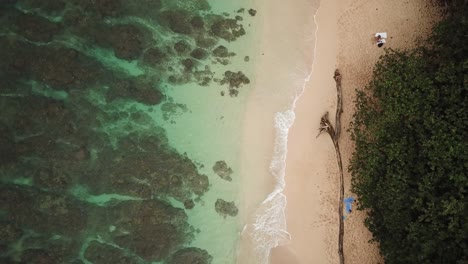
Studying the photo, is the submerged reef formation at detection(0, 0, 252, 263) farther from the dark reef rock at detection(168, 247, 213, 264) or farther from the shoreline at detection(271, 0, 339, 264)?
the shoreline at detection(271, 0, 339, 264)

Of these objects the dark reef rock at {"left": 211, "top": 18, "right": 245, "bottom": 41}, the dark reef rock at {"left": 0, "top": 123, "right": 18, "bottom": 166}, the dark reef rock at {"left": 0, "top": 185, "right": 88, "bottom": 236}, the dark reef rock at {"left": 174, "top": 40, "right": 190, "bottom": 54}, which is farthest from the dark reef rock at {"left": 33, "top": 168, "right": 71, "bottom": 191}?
the dark reef rock at {"left": 211, "top": 18, "right": 245, "bottom": 41}

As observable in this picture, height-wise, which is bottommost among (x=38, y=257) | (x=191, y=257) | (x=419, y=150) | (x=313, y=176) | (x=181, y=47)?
(x=38, y=257)

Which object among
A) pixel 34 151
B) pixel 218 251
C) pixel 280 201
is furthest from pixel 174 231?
pixel 34 151

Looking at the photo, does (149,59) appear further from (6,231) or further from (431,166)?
(431,166)

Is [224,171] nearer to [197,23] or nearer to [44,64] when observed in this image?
[197,23]

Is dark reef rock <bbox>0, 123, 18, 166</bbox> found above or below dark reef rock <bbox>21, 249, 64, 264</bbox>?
above

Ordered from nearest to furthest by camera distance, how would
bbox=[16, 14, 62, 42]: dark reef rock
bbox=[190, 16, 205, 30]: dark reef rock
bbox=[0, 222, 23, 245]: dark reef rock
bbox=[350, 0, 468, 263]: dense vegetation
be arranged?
1. bbox=[350, 0, 468, 263]: dense vegetation
2. bbox=[0, 222, 23, 245]: dark reef rock
3. bbox=[16, 14, 62, 42]: dark reef rock
4. bbox=[190, 16, 205, 30]: dark reef rock

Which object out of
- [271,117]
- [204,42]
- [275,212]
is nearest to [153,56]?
[204,42]
